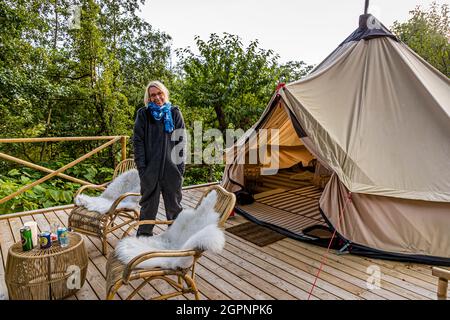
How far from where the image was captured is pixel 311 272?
2.48 metres

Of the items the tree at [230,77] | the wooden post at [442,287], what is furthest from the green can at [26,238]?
the tree at [230,77]

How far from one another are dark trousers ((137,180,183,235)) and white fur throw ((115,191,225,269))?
0.59 metres

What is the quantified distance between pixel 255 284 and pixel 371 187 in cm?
141

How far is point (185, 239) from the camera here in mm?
2098

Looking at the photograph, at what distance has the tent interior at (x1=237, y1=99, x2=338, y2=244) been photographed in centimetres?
349

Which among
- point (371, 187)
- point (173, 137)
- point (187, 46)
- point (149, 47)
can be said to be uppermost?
point (149, 47)

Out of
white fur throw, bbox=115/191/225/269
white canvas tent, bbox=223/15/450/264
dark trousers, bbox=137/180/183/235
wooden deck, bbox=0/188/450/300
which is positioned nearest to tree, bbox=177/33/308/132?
white canvas tent, bbox=223/15/450/264

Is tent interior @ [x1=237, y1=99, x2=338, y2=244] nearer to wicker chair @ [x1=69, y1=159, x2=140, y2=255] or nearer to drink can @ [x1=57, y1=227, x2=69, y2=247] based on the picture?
wicker chair @ [x1=69, y1=159, x2=140, y2=255]

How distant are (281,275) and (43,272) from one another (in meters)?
1.79

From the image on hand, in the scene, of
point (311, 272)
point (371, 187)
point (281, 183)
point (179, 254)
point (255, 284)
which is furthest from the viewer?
point (281, 183)

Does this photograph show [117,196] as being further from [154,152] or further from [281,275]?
[281,275]

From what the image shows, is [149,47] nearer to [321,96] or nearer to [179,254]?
[321,96]

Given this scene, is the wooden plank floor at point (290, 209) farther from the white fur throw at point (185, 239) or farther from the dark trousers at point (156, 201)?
the white fur throw at point (185, 239)
